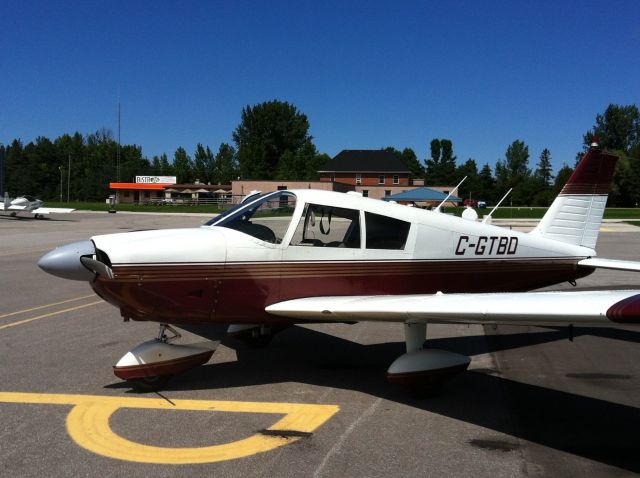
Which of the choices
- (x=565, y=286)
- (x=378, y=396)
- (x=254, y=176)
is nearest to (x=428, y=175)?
(x=254, y=176)

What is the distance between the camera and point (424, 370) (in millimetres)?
4836

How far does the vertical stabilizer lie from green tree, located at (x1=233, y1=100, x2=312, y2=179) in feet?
322

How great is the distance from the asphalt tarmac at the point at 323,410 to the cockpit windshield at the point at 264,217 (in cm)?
156

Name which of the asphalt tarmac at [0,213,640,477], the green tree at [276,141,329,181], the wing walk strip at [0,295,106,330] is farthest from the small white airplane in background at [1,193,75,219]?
the green tree at [276,141,329,181]

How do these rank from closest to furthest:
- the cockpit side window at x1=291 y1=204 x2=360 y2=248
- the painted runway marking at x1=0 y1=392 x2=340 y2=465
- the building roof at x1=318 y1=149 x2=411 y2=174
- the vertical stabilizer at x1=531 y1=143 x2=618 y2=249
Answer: the painted runway marking at x1=0 y1=392 x2=340 y2=465, the cockpit side window at x1=291 y1=204 x2=360 y2=248, the vertical stabilizer at x1=531 y1=143 x2=618 y2=249, the building roof at x1=318 y1=149 x2=411 y2=174

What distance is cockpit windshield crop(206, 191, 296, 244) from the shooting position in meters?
5.20

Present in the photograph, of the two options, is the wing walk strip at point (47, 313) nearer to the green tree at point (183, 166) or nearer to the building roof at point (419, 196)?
the building roof at point (419, 196)

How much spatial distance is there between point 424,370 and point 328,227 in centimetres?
174

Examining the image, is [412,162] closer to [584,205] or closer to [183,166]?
[183,166]

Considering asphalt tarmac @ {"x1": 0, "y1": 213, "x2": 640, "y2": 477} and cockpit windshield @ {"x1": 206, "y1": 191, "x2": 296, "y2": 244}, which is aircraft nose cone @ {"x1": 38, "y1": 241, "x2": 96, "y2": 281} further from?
cockpit windshield @ {"x1": 206, "y1": 191, "x2": 296, "y2": 244}

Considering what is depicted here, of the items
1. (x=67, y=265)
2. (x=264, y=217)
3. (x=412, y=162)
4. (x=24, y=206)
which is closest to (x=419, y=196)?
(x=24, y=206)

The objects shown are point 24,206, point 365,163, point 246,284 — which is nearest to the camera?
point 246,284

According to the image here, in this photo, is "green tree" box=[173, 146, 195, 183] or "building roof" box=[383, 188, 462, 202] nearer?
"building roof" box=[383, 188, 462, 202]

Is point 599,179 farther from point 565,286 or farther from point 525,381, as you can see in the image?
point 565,286
